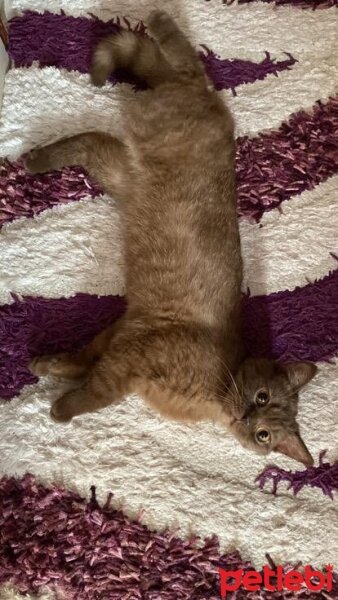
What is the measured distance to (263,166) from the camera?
1671 mm

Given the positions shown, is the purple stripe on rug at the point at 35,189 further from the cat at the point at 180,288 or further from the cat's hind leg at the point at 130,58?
the cat's hind leg at the point at 130,58

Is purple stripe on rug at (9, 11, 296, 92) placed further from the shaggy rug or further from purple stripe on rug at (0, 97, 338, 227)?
purple stripe on rug at (0, 97, 338, 227)

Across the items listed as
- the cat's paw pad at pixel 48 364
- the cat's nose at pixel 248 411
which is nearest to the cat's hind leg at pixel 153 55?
the cat's paw pad at pixel 48 364

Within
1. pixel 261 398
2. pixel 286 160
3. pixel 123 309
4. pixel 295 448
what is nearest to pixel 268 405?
pixel 261 398

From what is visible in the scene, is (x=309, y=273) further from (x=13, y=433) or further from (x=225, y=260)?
(x=13, y=433)

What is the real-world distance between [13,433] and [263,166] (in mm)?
912

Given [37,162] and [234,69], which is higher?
[234,69]

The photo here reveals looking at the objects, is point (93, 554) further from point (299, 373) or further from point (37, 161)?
point (37, 161)

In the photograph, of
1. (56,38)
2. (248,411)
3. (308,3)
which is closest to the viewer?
(248,411)

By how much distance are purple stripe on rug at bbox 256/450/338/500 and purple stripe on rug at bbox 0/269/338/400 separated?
27 centimetres

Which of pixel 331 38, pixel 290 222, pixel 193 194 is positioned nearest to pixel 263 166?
pixel 290 222

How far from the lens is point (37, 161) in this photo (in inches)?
61.1

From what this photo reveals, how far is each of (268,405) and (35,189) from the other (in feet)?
2.51

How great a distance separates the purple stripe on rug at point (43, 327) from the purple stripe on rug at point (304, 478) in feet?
1.76
